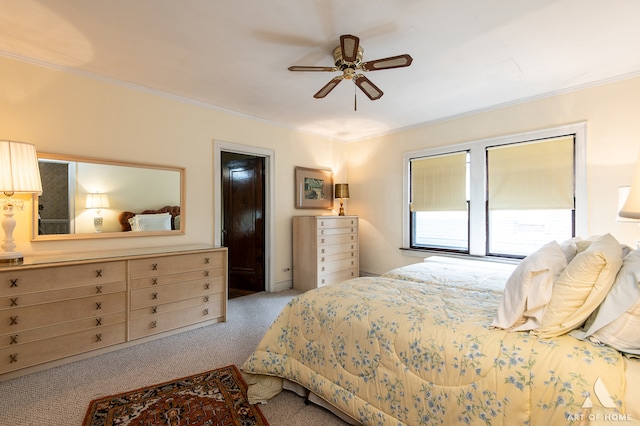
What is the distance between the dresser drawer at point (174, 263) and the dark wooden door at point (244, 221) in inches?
48.1

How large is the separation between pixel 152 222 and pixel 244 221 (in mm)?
1613

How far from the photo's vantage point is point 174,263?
292 centimetres

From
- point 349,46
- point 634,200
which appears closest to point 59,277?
point 349,46

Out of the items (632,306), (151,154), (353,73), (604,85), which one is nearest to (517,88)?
(604,85)

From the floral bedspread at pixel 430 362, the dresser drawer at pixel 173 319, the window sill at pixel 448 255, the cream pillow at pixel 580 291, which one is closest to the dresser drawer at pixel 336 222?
the window sill at pixel 448 255

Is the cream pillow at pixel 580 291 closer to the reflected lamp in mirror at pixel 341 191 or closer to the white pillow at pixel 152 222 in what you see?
the white pillow at pixel 152 222

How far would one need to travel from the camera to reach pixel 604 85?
3.01 m

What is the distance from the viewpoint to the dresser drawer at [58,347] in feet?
6.94

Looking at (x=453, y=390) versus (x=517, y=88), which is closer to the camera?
(x=453, y=390)

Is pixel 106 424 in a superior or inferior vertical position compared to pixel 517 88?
inferior

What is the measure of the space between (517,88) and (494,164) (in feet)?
3.14

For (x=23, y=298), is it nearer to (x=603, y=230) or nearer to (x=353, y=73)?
(x=353, y=73)

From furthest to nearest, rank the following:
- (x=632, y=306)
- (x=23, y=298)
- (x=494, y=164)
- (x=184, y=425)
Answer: (x=494, y=164) < (x=23, y=298) < (x=184, y=425) < (x=632, y=306)

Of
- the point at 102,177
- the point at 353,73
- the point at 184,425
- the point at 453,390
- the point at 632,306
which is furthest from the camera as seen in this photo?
the point at 102,177
